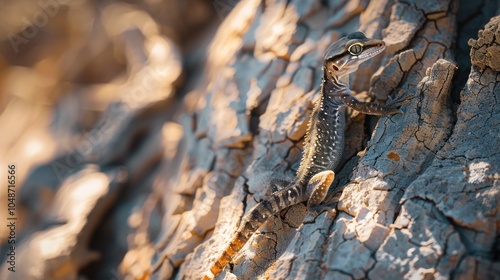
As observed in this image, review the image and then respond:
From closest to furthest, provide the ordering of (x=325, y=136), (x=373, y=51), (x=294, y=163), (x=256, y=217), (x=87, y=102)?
(x=256, y=217)
(x=373, y=51)
(x=325, y=136)
(x=294, y=163)
(x=87, y=102)

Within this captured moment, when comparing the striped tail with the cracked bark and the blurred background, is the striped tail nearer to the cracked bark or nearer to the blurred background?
the cracked bark

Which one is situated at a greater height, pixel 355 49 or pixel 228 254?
pixel 355 49

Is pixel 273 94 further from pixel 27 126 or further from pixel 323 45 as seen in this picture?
pixel 27 126

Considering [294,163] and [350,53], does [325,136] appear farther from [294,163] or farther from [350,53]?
[350,53]

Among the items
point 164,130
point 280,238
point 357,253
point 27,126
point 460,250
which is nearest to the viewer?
point 460,250

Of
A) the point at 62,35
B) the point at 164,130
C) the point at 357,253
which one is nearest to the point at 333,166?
the point at 357,253

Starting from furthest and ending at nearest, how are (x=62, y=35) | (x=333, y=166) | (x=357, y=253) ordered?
(x=62, y=35), (x=333, y=166), (x=357, y=253)

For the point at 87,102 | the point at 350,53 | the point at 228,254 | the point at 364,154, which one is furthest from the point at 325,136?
the point at 87,102
